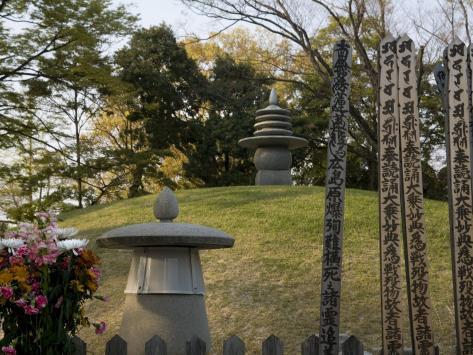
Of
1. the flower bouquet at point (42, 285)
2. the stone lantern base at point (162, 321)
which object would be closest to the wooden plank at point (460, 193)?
the stone lantern base at point (162, 321)

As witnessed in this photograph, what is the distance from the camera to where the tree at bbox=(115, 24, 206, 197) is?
2392cm

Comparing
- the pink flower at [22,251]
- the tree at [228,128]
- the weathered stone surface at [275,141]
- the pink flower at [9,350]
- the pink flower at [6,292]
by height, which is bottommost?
the pink flower at [9,350]

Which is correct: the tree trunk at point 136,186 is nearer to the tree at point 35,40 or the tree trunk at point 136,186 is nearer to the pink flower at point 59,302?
the tree at point 35,40

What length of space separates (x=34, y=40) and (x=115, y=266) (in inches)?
233

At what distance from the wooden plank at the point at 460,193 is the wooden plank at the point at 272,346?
170 centimetres

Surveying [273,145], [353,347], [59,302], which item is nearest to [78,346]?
[59,302]

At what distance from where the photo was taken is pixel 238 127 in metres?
22.7

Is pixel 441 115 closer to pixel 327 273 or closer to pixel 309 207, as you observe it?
pixel 309 207

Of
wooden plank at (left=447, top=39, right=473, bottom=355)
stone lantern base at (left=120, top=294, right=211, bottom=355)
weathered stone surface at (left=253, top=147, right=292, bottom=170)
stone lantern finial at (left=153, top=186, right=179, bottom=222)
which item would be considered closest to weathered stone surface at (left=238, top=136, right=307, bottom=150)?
weathered stone surface at (left=253, top=147, right=292, bottom=170)

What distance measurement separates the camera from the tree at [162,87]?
23.9 metres

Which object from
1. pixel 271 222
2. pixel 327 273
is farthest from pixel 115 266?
pixel 327 273

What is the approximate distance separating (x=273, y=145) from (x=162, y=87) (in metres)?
9.19

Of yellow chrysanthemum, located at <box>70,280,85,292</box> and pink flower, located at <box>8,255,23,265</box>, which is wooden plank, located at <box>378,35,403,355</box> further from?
pink flower, located at <box>8,255,23,265</box>

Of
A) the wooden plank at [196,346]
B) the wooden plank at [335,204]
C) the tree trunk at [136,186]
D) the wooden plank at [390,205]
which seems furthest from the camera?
the tree trunk at [136,186]
